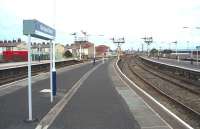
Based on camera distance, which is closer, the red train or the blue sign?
the blue sign

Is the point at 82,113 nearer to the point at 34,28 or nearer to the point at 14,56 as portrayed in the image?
the point at 34,28

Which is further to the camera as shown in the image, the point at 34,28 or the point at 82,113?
the point at 82,113

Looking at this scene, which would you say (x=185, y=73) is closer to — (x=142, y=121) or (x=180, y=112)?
(x=180, y=112)

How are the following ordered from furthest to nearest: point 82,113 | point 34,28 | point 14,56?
point 14,56
point 82,113
point 34,28

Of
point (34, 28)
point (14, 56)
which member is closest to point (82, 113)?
point (34, 28)

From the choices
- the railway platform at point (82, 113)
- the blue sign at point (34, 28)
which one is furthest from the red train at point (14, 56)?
the blue sign at point (34, 28)

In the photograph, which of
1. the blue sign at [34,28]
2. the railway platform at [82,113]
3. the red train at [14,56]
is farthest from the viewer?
the red train at [14,56]

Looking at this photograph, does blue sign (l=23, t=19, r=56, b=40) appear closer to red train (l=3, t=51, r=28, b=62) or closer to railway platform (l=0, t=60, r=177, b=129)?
railway platform (l=0, t=60, r=177, b=129)

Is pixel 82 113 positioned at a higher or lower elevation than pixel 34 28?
lower

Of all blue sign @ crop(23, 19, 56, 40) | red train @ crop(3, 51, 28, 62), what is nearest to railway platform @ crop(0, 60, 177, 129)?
blue sign @ crop(23, 19, 56, 40)

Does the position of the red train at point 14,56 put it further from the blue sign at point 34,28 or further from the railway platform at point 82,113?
the blue sign at point 34,28

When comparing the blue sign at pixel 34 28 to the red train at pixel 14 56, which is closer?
the blue sign at pixel 34 28

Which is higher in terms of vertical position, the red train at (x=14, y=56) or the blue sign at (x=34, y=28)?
the blue sign at (x=34, y=28)

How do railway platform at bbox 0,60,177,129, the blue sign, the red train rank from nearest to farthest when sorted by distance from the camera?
1. railway platform at bbox 0,60,177,129
2. the blue sign
3. the red train
